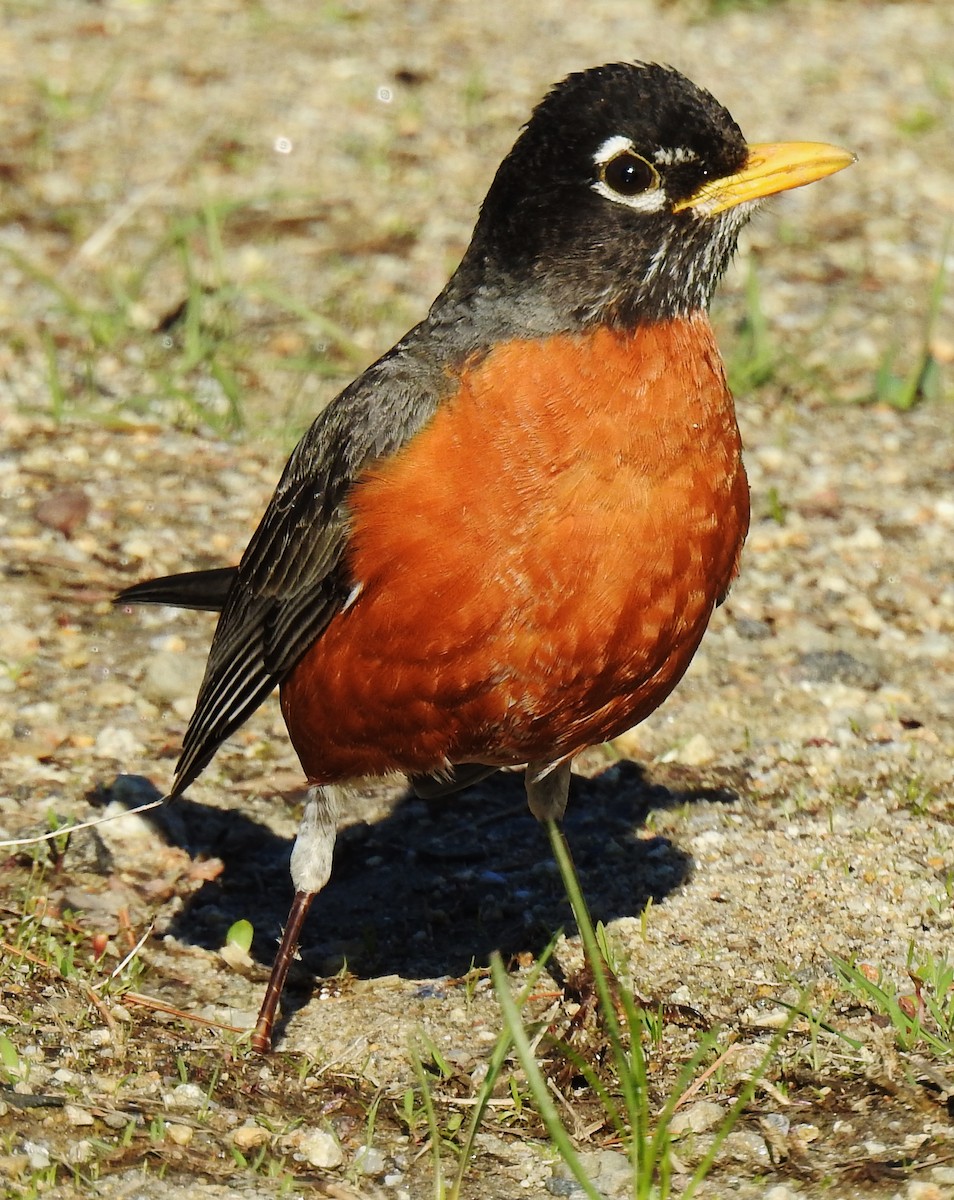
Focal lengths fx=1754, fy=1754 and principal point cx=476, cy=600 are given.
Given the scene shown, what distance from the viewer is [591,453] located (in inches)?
153

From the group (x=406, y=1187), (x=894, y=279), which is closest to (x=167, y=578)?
(x=406, y=1187)

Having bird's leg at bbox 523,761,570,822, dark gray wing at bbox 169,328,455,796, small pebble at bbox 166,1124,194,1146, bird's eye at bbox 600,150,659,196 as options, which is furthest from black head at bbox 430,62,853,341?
small pebble at bbox 166,1124,194,1146

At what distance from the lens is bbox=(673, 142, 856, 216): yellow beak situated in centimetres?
416

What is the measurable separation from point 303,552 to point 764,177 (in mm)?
1470

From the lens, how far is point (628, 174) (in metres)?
4.05

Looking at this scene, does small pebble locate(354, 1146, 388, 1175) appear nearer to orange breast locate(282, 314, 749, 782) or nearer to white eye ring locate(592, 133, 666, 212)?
orange breast locate(282, 314, 749, 782)

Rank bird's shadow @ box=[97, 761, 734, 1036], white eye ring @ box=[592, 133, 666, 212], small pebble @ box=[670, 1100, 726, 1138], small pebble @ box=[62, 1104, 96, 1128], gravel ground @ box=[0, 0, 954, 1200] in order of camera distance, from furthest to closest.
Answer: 1. bird's shadow @ box=[97, 761, 734, 1036]
2. white eye ring @ box=[592, 133, 666, 212]
3. gravel ground @ box=[0, 0, 954, 1200]
4. small pebble @ box=[670, 1100, 726, 1138]
5. small pebble @ box=[62, 1104, 96, 1128]

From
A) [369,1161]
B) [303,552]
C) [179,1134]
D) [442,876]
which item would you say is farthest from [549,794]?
[179,1134]

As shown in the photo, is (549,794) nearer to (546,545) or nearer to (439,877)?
(439,877)

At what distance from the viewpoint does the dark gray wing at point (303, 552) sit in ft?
13.8

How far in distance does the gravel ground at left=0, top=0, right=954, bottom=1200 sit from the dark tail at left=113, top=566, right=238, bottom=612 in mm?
511

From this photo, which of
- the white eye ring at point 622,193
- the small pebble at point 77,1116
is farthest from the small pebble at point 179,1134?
the white eye ring at point 622,193

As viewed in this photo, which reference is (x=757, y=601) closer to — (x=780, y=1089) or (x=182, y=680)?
(x=182, y=680)

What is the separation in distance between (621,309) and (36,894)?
2.20 metres
